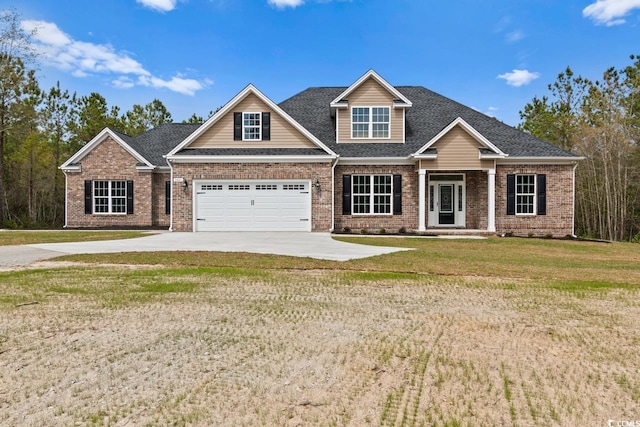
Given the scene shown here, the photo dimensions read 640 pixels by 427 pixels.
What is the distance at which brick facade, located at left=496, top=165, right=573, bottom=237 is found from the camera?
17.6 meters

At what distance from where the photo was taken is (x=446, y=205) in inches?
731

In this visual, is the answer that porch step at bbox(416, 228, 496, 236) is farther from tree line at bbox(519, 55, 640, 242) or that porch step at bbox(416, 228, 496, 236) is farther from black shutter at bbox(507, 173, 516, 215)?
tree line at bbox(519, 55, 640, 242)

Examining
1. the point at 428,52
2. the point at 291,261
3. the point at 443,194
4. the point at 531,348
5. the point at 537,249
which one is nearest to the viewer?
the point at 531,348

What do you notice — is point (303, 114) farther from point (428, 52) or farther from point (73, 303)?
point (73, 303)

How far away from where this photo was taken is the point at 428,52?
24.7m

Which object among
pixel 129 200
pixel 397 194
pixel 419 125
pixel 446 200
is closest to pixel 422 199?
pixel 397 194

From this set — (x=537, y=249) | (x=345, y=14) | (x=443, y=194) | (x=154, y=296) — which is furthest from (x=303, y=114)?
(x=154, y=296)

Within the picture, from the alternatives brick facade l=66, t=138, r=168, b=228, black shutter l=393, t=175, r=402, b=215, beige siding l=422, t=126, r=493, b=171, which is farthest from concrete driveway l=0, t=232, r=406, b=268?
brick facade l=66, t=138, r=168, b=228

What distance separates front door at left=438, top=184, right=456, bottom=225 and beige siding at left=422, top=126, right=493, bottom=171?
183cm

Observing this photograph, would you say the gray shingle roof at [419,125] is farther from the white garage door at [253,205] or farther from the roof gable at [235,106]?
the white garage door at [253,205]

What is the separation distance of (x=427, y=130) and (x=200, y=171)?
36.1 feet

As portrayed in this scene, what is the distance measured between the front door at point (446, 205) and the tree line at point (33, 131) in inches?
987

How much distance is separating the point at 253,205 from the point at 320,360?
14556 mm

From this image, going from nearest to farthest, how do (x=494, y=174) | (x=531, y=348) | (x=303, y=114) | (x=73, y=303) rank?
(x=531, y=348)
(x=73, y=303)
(x=494, y=174)
(x=303, y=114)
